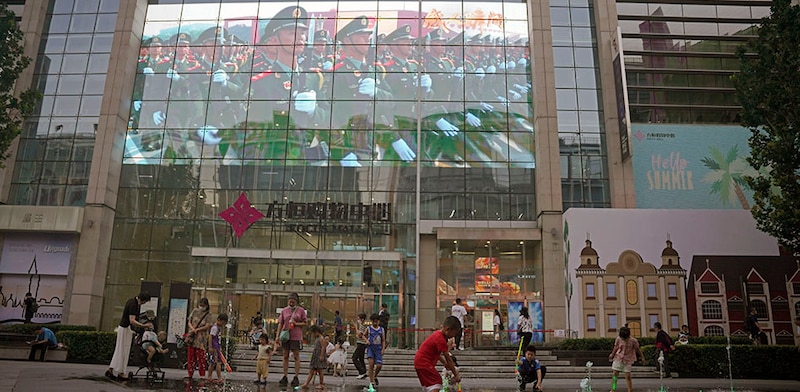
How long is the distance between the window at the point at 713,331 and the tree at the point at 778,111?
5.70 meters

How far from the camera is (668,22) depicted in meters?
31.9

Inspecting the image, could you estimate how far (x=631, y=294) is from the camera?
25.9 meters

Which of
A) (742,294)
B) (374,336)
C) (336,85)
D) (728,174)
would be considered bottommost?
(374,336)

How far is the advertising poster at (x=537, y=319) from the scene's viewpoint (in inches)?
1093

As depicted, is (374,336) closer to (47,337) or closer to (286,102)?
(47,337)

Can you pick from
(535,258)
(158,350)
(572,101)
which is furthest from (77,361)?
(572,101)

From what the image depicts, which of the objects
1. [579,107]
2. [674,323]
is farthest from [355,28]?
[674,323]

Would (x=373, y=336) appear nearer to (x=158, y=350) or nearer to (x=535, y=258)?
(x=158, y=350)

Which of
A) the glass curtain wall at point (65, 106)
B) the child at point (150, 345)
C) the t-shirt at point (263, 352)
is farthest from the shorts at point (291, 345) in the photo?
the glass curtain wall at point (65, 106)

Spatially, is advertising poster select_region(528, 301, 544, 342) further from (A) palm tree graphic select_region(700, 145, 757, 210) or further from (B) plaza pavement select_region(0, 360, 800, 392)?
(A) palm tree graphic select_region(700, 145, 757, 210)

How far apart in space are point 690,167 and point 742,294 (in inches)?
253

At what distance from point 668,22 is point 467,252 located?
15.6 metres

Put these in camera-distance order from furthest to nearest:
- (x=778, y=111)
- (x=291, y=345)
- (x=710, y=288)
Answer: (x=710, y=288), (x=778, y=111), (x=291, y=345)

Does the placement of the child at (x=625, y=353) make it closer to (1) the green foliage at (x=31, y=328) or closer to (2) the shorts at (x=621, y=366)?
(2) the shorts at (x=621, y=366)
